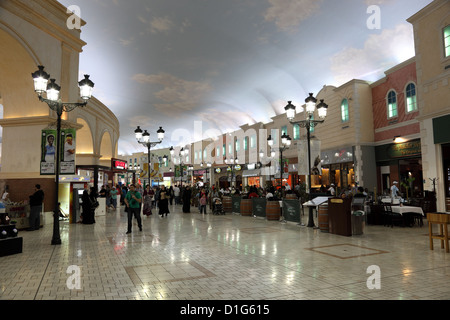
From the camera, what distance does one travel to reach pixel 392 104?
60.6ft

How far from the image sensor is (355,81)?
64.8ft

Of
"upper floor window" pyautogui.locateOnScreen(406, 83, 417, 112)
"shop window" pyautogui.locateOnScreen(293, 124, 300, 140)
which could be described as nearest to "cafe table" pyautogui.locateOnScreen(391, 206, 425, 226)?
"upper floor window" pyautogui.locateOnScreen(406, 83, 417, 112)

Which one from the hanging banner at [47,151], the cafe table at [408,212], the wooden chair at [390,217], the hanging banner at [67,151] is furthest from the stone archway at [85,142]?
the cafe table at [408,212]

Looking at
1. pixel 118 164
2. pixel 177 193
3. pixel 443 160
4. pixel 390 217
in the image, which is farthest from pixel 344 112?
pixel 118 164

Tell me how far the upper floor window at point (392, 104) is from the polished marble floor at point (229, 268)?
35.2ft

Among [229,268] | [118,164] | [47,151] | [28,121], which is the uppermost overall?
[28,121]

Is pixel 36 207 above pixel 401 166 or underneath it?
underneath

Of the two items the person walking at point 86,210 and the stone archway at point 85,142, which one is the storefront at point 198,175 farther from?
the person walking at point 86,210

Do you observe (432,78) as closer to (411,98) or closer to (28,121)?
(411,98)

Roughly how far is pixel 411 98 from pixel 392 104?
4.89 feet

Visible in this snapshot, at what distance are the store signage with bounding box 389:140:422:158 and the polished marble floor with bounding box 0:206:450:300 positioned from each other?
28.6ft

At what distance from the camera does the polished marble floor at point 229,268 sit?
14.3ft

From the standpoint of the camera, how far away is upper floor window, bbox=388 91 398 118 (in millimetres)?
18203
